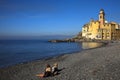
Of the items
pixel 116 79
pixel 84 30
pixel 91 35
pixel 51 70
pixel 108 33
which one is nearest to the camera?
pixel 116 79

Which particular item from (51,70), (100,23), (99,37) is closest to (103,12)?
(100,23)

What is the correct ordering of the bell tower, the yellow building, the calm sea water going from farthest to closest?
the bell tower
the yellow building
the calm sea water

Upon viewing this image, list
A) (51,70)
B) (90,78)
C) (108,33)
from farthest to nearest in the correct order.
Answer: (108,33), (51,70), (90,78)

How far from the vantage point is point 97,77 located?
11.7m

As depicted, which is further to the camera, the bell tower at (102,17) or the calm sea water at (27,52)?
the bell tower at (102,17)

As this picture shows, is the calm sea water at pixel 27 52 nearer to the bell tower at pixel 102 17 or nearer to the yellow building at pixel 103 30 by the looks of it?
the yellow building at pixel 103 30

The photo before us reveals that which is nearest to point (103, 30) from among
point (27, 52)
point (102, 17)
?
point (102, 17)

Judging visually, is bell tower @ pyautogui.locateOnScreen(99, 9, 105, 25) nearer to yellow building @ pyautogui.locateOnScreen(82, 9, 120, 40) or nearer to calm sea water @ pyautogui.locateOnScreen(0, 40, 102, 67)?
yellow building @ pyautogui.locateOnScreen(82, 9, 120, 40)

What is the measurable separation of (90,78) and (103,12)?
3643 inches

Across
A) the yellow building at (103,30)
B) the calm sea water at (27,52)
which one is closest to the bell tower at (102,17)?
the yellow building at (103,30)

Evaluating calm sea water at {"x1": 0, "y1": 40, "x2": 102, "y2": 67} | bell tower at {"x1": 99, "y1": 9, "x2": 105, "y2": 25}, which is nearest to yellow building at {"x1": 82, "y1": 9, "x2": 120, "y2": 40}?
bell tower at {"x1": 99, "y1": 9, "x2": 105, "y2": 25}

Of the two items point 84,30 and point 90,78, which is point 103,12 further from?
point 90,78

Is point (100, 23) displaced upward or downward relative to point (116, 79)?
upward

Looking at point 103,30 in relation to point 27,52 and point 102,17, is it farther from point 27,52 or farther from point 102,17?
point 27,52
